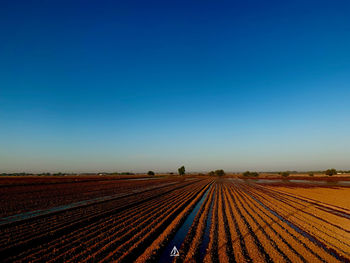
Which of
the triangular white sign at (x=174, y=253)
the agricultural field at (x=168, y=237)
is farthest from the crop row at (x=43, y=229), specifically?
the triangular white sign at (x=174, y=253)

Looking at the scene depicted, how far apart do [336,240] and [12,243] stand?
15.1 metres

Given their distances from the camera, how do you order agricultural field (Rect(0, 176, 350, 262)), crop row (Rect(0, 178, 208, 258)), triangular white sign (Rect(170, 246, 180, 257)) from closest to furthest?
agricultural field (Rect(0, 176, 350, 262)) → triangular white sign (Rect(170, 246, 180, 257)) → crop row (Rect(0, 178, 208, 258))

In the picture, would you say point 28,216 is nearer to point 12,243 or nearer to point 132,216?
point 12,243

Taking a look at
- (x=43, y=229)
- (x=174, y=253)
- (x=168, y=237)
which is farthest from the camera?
(x=43, y=229)

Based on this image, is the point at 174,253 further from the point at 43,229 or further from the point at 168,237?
the point at 43,229

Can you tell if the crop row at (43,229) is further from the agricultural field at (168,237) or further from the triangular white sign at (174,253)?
the triangular white sign at (174,253)

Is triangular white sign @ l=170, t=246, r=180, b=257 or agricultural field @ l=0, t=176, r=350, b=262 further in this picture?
triangular white sign @ l=170, t=246, r=180, b=257

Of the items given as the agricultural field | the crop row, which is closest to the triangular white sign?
the agricultural field

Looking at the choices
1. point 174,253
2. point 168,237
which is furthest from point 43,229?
point 174,253

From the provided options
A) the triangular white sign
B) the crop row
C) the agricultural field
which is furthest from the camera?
the crop row

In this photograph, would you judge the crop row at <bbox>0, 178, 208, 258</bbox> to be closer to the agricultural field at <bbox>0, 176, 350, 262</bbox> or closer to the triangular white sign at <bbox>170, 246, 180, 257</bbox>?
the agricultural field at <bbox>0, 176, 350, 262</bbox>

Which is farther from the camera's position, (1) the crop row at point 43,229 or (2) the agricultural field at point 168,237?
(1) the crop row at point 43,229

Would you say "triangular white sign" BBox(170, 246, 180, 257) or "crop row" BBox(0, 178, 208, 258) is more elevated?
"crop row" BBox(0, 178, 208, 258)

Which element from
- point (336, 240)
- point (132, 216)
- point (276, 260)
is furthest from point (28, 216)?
point (336, 240)
